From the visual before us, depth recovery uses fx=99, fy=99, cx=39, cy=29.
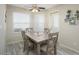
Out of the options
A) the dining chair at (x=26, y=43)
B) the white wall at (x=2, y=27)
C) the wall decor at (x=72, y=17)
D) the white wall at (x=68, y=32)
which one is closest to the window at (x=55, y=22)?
the white wall at (x=68, y=32)

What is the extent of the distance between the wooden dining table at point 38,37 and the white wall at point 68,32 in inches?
11.2

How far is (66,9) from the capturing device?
172cm

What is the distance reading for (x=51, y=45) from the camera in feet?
5.83

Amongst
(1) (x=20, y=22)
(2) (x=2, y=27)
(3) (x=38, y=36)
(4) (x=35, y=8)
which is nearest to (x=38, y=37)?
(3) (x=38, y=36)

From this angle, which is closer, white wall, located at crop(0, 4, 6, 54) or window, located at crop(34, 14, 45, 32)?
white wall, located at crop(0, 4, 6, 54)

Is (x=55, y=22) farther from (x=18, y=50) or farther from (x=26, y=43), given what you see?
(x=18, y=50)

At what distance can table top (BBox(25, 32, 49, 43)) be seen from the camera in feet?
5.69

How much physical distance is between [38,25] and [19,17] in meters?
0.37

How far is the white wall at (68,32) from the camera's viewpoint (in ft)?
5.59

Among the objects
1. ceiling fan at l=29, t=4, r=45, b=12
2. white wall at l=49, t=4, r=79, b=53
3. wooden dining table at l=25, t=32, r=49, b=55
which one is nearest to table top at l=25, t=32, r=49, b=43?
wooden dining table at l=25, t=32, r=49, b=55

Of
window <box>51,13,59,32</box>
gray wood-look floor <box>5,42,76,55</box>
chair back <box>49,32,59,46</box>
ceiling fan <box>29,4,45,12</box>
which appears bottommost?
gray wood-look floor <box>5,42,76,55</box>

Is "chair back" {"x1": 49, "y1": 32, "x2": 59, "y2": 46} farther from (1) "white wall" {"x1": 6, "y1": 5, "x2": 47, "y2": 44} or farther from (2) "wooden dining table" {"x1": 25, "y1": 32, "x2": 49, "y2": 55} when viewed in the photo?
(1) "white wall" {"x1": 6, "y1": 5, "x2": 47, "y2": 44}
